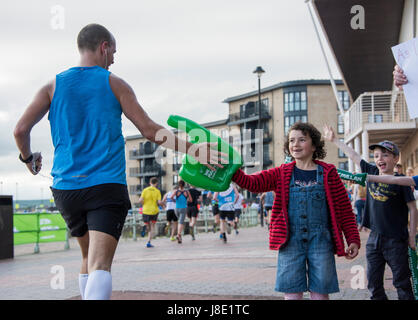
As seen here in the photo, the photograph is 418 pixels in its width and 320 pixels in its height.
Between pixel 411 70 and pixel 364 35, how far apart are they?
15.8 m

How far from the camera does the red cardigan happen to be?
3.41 m

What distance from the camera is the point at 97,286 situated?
8.88 feet

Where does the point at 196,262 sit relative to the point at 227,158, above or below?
below

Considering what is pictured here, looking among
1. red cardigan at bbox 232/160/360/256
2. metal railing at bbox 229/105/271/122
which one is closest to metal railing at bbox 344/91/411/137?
red cardigan at bbox 232/160/360/256

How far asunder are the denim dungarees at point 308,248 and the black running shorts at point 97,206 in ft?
3.89

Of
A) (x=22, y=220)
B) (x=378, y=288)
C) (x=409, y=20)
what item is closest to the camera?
(x=378, y=288)

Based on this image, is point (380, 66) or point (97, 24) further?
point (380, 66)

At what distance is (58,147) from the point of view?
303cm

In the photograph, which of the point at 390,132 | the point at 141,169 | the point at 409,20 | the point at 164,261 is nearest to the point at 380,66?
the point at 390,132

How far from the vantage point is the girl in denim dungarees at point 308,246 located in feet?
10.9

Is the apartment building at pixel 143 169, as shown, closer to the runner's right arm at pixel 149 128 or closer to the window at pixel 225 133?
the window at pixel 225 133

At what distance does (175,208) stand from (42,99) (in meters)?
13.0

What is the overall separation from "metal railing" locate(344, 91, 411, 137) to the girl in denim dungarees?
15490 millimetres
